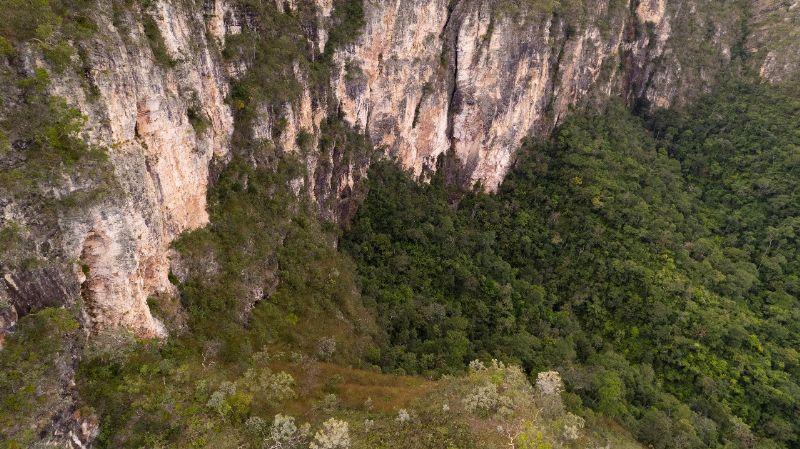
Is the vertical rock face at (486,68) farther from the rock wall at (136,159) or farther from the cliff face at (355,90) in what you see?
the rock wall at (136,159)

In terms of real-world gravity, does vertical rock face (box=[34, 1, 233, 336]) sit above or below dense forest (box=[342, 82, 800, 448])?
above

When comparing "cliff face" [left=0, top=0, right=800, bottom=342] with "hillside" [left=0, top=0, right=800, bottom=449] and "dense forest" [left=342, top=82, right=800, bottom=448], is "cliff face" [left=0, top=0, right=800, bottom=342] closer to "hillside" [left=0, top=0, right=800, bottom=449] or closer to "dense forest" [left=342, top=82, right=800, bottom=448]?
"hillside" [left=0, top=0, right=800, bottom=449]

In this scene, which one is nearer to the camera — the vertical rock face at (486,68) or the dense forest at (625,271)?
the dense forest at (625,271)

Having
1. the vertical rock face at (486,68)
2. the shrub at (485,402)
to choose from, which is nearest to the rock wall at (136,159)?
the shrub at (485,402)

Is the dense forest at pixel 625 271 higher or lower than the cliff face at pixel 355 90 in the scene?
lower

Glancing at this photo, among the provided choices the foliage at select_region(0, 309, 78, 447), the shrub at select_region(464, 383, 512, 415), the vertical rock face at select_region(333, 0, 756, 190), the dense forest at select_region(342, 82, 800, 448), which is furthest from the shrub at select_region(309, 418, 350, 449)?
the vertical rock face at select_region(333, 0, 756, 190)

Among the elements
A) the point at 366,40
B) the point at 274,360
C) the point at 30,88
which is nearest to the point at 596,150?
the point at 366,40
